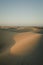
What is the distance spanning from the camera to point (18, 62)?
7117 mm

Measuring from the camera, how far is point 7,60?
747cm

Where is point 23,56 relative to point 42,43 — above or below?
below

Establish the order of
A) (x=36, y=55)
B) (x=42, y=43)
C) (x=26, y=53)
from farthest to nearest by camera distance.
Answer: (x=42, y=43) → (x=26, y=53) → (x=36, y=55)

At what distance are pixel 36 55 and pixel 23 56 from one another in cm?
83

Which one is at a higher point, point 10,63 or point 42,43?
point 42,43

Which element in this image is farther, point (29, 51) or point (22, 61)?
point (29, 51)

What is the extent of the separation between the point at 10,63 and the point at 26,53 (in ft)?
5.87

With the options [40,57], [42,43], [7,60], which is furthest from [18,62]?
[42,43]

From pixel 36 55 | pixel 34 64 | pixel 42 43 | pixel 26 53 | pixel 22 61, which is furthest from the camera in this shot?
pixel 42 43

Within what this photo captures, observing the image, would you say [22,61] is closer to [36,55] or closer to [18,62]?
[18,62]

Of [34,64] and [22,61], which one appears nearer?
[34,64]

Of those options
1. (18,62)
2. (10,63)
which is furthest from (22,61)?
(10,63)

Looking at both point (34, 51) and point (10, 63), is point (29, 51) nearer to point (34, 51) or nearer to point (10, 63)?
point (34, 51)

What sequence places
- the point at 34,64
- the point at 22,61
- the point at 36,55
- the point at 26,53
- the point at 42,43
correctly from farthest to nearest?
the point at 42,43 → the point at 26,53 → the point at 36,55 → the point at 22,61 → the point at 34,64
